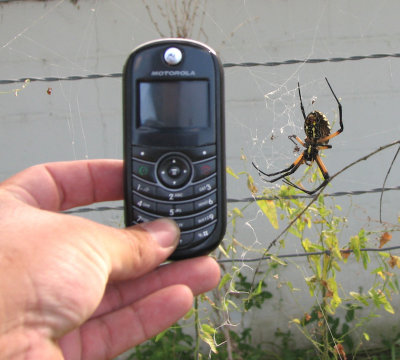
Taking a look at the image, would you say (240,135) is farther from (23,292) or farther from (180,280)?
(23,292)

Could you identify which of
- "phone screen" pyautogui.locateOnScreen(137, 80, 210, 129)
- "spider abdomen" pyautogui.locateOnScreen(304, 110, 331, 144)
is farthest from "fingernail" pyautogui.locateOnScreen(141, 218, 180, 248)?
"spider abdomen" pyautogui.locateOnScreen(304, 110, 331, 144)

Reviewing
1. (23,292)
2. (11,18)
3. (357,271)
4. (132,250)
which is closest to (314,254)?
Answer: (132,250)

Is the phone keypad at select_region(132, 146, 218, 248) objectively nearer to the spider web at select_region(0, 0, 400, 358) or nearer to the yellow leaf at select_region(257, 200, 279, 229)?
the yellow leaf at select_region(257, 200, 279, 229)

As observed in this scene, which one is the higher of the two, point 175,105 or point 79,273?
point 175,105

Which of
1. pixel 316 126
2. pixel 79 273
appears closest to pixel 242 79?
pixel 316 126

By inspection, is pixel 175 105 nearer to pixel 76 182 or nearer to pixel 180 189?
pixel 180 189
